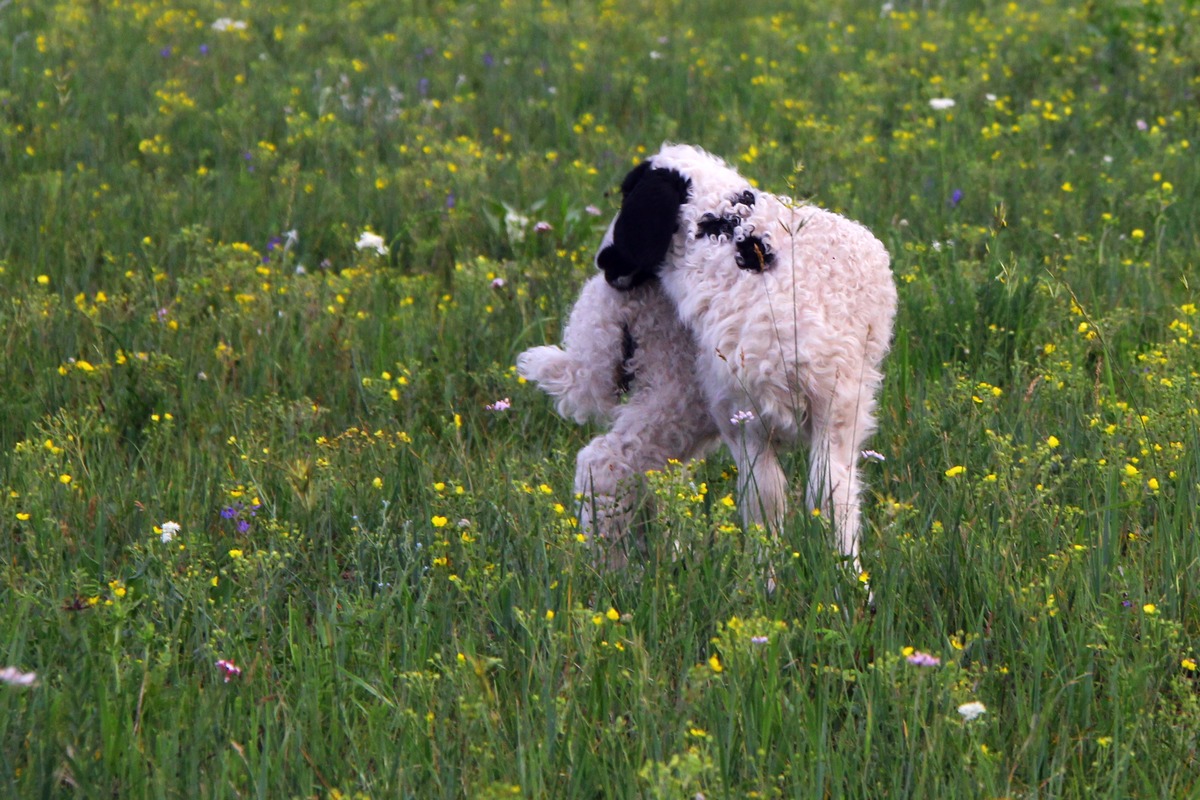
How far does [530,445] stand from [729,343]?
4.95ft

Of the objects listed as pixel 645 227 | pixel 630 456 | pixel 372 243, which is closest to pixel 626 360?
pixel 630 456

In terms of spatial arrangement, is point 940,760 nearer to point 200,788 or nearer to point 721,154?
point 200,788

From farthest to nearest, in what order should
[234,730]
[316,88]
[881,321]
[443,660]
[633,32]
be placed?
1. [633,32]
2. [316,88]
3. [881,321]
4. [443,660]
5. [234,730]

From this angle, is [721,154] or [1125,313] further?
[721,154]

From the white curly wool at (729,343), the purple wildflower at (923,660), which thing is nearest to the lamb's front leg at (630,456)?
the white curly wool at (729,343)

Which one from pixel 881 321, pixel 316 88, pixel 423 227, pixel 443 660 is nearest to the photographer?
pixel 443 660

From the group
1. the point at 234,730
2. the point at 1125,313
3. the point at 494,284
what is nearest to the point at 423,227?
the point at 494,284

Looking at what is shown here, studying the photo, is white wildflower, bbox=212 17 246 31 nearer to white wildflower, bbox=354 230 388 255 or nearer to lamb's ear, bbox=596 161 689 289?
white wildflower, bbox=354 230 388 255

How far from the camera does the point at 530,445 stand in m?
4.34

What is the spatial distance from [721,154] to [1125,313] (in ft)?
9.36

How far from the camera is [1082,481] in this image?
3.59m

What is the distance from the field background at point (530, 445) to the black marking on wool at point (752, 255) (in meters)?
0.47

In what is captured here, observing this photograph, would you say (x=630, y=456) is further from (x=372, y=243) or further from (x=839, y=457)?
(x=372, y=243)

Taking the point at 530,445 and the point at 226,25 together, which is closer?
the point at 530,445
